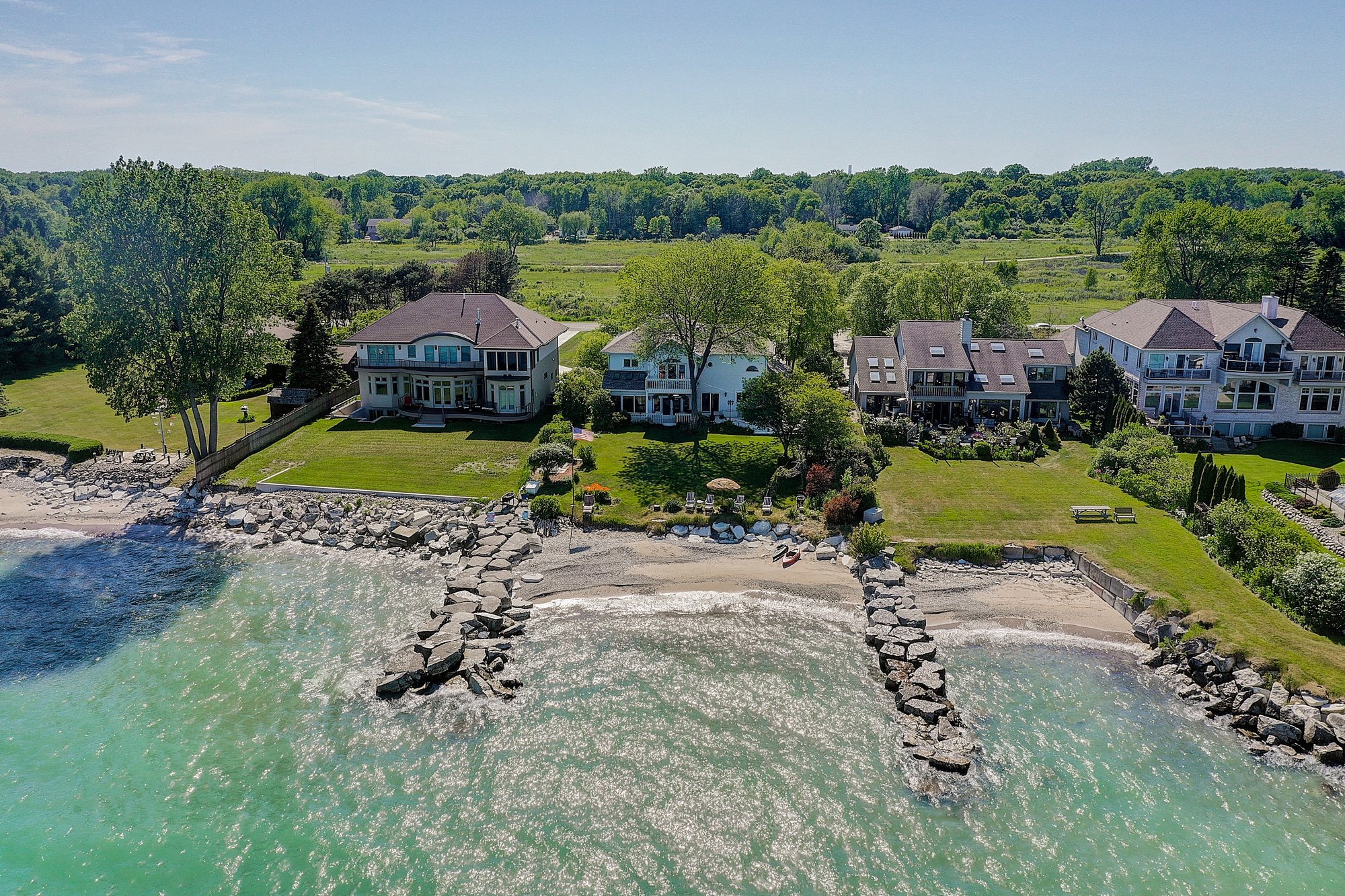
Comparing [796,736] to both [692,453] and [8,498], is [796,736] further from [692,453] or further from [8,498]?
[8,498]

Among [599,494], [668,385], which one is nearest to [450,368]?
[668,385]

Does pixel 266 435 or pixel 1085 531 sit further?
pixel 266 435

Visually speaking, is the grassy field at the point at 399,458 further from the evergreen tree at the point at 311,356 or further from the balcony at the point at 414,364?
the evergreen tree at the point at 311,356

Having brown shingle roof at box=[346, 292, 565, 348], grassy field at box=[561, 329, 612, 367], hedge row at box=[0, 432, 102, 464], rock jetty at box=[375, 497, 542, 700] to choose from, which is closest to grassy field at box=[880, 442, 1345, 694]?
rock jetty at box=[375, 497, 542, 700]

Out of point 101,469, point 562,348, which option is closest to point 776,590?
point 101,469

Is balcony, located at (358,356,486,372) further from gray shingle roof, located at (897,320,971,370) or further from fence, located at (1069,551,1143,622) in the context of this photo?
fence, located at (1069,551,1143,622)

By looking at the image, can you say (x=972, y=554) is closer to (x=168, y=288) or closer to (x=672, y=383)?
(x=672, y=383)
